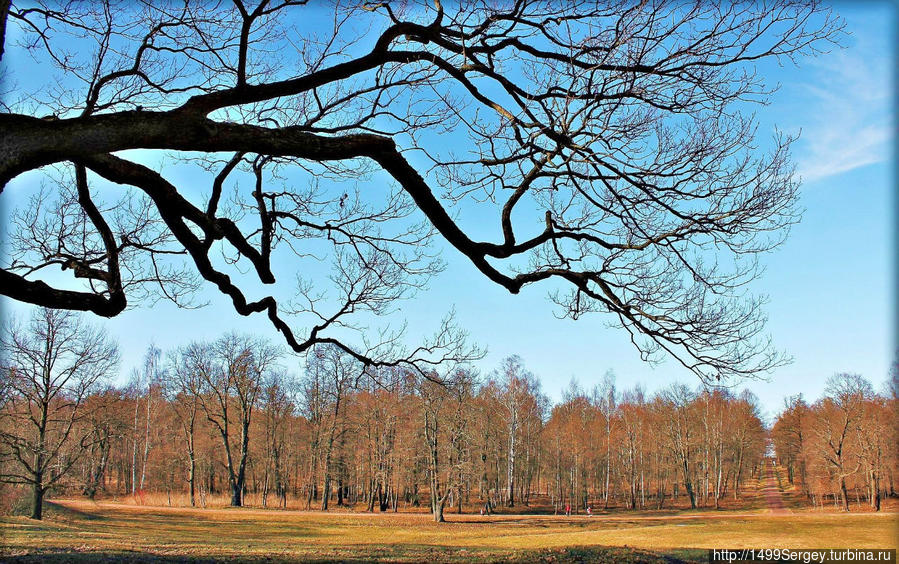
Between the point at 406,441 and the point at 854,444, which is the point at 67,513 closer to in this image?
the point at 406,441

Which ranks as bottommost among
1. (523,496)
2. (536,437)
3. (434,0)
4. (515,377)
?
(523,496)

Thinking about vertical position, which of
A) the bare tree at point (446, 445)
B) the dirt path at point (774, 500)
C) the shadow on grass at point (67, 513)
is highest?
the bare tree at point (446, 445)

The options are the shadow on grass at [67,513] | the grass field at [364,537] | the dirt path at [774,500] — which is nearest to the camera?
the grass field at [364,537]

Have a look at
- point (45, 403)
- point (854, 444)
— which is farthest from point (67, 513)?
point (854, 444)

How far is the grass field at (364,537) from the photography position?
11.2 metres

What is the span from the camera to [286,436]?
161ft

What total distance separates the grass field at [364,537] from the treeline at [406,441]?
4226mm

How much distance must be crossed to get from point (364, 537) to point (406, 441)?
52.4 feet

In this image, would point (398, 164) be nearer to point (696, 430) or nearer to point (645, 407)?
point (696, 430)

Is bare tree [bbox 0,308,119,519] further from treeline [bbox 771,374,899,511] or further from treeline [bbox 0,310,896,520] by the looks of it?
treeline [bbox 771,374,899,511]

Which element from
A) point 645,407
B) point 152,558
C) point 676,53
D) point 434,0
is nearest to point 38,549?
point 152,558

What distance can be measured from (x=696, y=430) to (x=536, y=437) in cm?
1410

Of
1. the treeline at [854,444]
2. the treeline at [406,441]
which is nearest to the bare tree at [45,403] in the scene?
the treeline at [406,441]

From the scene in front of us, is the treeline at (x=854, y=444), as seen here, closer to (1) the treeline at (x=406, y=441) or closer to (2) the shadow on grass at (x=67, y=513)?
(1) the treeline at (x=406, y=441)
